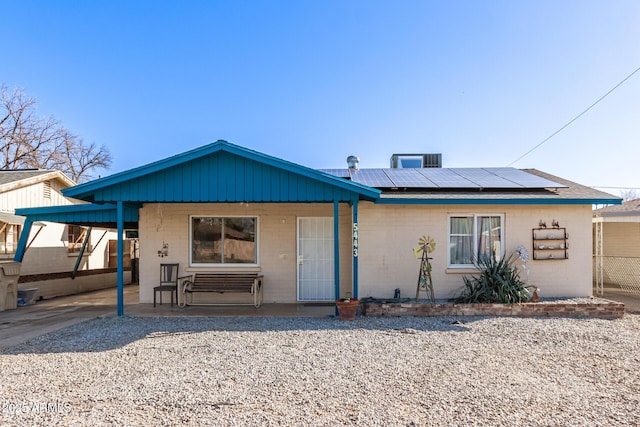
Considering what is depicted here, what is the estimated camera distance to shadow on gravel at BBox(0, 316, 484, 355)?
5672 mm

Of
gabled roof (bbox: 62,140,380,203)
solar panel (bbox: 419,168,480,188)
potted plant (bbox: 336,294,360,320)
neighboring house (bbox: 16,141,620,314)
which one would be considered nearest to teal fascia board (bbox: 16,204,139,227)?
neighboring house (bbox: 16,141,620,314)

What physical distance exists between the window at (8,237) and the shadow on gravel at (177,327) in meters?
5.93

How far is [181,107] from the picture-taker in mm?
15898

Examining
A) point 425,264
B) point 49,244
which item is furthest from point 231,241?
point 49,244

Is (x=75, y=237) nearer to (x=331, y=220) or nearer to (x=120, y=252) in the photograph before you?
(x=120, y=252)

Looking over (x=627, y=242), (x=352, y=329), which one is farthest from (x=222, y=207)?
(x=627, y=242)

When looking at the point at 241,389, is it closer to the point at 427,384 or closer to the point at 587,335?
the point at 427,384

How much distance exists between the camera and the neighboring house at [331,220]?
7.36m

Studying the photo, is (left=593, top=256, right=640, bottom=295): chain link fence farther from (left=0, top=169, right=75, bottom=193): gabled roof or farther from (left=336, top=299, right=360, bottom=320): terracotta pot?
(left=0, top=169, right=75, bottom=193): gabled roof

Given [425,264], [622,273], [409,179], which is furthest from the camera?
[622,273]

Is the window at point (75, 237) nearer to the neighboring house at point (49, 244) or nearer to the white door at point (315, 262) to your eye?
the neighboring house at point (49, 244)

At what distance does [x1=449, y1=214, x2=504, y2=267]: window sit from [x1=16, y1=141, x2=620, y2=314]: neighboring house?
0.07 feet

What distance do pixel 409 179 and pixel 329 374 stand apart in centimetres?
618

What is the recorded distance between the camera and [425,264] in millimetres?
7965
